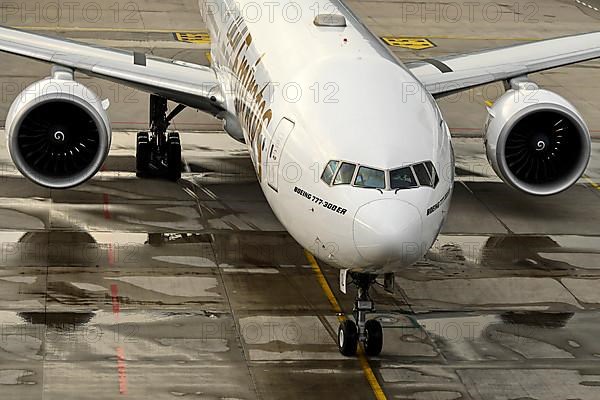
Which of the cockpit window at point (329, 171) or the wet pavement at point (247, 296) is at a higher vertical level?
the cockpit window at point (329, 171)

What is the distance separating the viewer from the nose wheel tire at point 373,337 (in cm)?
1897

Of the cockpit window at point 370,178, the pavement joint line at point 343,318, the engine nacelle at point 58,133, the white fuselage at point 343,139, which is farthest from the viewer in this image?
the engine nacelle at point 58,133

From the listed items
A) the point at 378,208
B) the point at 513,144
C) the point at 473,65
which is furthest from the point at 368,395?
the point at 473,65

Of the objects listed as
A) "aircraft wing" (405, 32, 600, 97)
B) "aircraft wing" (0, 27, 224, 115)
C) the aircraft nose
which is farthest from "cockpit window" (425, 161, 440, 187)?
"aircraft wing" (405, 32, 600, 97)

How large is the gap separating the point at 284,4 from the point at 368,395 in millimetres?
8563

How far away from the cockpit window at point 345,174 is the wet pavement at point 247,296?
2.64 metres

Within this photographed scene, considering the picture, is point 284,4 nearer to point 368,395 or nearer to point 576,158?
point 576,158

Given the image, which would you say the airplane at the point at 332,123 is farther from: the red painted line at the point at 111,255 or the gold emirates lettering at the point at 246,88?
the red painted line at the point at 111,255

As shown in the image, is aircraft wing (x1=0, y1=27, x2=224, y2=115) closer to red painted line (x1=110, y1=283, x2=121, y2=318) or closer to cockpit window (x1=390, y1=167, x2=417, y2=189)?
red painted line (x1=110, y1=283, x2=121, y2=318)

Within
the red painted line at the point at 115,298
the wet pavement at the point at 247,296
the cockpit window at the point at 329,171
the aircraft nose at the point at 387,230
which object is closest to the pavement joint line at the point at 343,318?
the wet pavement at the point at 247,296

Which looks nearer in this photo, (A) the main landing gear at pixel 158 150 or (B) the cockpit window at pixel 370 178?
(B) the cockpit window at pixel 370 178

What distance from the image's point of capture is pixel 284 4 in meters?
24.0

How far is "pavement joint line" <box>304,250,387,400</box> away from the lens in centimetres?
1812

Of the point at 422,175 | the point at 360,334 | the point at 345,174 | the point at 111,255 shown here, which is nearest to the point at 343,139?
the point at 345,174
